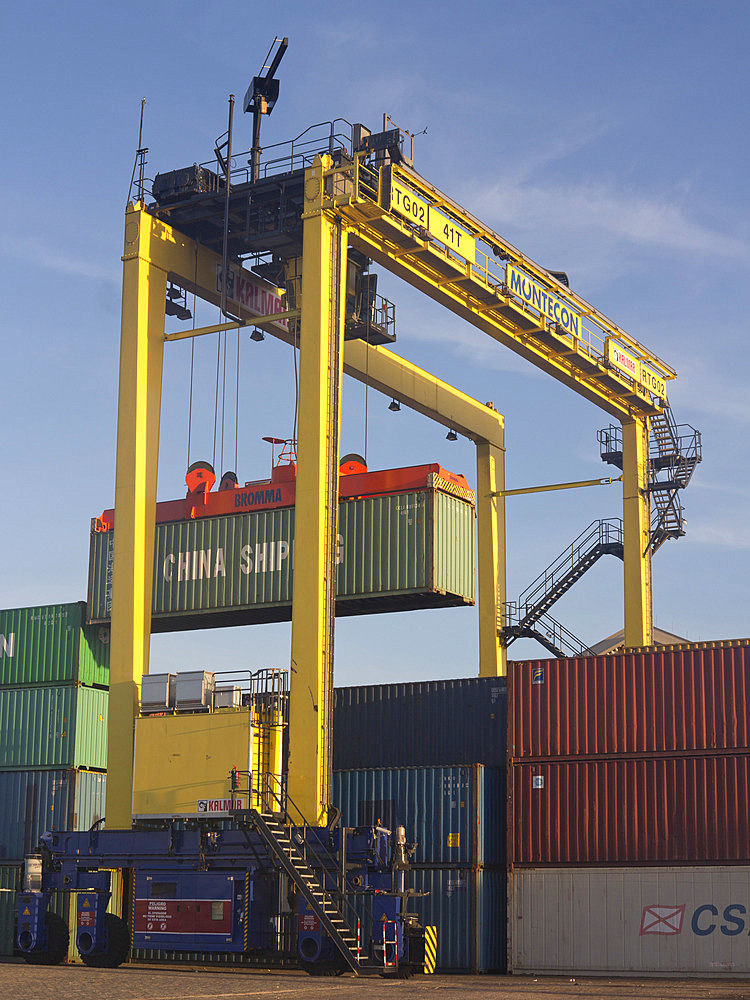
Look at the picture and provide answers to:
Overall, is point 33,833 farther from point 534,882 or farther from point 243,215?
point 243,215

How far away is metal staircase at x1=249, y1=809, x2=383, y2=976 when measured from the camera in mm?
23438

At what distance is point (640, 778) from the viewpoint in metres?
27.1

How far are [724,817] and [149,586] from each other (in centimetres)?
1306

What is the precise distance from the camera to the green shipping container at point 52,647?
115 ft

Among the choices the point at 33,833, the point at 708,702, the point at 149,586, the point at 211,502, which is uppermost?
the point at 211,502

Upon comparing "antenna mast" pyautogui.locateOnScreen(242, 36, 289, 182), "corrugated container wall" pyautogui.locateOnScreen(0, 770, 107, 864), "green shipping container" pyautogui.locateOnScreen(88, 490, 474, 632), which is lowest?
"corrugated container wall" pyautogui.locateOnScreen(0, 770, 107, 864)

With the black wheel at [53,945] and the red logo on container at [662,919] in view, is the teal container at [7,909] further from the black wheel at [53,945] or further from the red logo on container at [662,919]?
the red logo on container at [662,919]

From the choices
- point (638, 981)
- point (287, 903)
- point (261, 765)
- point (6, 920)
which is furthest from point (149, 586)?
point (638, 981)

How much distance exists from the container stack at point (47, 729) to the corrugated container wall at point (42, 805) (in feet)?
0.08

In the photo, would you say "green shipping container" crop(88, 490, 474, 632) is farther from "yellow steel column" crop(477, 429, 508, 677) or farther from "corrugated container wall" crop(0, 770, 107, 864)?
"yellow steel column" crop(477, 429, 508, 677)

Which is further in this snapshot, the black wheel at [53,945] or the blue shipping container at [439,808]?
the blue shipping container at [439,808]

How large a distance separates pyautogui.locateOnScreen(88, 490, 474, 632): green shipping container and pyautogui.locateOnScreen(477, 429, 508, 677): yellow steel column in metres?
4.59

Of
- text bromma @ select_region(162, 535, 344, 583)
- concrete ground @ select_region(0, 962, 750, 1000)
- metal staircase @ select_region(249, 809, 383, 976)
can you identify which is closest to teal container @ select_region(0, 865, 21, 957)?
concrete ground @ select_region(0, 962, 750, 1000)

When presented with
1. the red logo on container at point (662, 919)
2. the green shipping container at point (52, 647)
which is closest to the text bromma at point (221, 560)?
the green shipping container at point (52, 647)
